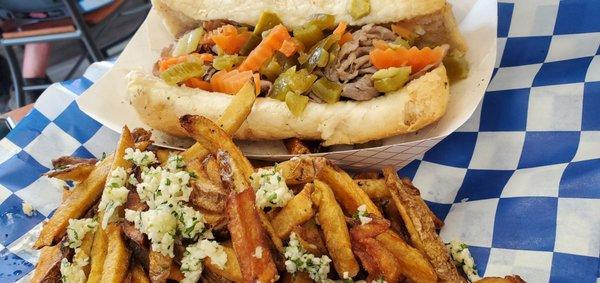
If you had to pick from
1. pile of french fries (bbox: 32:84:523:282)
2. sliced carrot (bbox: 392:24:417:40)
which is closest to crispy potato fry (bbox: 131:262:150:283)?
pile of french fries (bbox: 32:84:523:282)

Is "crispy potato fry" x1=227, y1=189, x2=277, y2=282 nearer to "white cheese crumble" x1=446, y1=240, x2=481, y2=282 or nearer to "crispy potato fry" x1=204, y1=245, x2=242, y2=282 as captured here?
"crispy potato fry" x1=204, y1=245, x2=242, y2=282

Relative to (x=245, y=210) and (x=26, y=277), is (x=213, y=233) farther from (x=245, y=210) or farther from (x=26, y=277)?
(x=26, y=277)

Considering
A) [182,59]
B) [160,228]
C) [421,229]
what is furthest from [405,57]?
[160,228]

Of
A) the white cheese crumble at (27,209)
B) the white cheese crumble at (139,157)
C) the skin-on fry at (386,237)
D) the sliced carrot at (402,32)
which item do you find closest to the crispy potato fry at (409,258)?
the skin-on fry at (386,237)

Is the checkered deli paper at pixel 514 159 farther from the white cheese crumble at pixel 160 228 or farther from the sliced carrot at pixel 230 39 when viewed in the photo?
the white cheese crumble at pixel 160 228

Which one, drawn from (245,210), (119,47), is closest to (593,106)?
(245,210)
